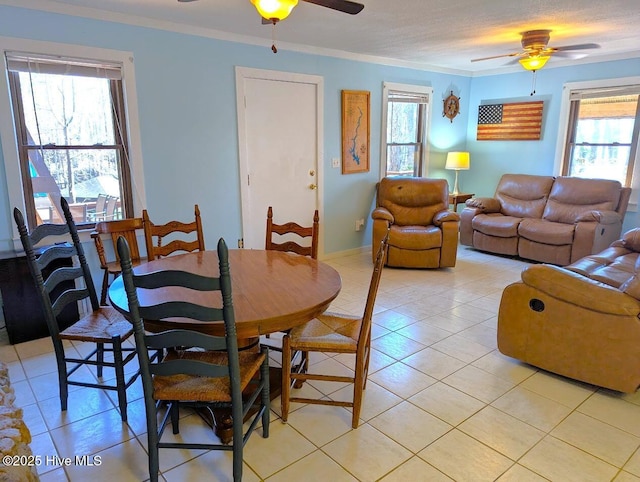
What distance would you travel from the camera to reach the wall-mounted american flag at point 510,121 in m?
5.92

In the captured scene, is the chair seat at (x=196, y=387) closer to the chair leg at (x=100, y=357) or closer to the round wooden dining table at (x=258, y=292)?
the round wooden dining table at (x=258, y=292)

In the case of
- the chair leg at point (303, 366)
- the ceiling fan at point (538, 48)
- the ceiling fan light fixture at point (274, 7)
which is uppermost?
the ceiling fan at point (538, 48)

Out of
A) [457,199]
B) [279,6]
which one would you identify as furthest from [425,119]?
[279,6]

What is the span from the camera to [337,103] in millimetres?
5016

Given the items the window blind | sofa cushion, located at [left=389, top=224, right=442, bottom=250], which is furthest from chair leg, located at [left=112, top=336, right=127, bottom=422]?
sofa cushion, located at [left=389, top=224, right=442, bottom=250]

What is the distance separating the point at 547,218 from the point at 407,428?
4.10 meters

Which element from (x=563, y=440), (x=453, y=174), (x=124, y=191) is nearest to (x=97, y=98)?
(x=124, y=191)

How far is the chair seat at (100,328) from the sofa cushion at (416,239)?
309 centimetres

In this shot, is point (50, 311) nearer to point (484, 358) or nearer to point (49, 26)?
point (49, 26)

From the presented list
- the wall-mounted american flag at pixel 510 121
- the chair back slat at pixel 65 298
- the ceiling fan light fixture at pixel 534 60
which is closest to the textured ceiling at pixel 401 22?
the ceiling fan light fixture at pixel 534 60

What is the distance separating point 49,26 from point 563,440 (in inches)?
164

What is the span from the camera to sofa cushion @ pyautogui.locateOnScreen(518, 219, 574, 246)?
15.6 feet

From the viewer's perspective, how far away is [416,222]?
526 cm

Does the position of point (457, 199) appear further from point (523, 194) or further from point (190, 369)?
point (190, 369)
